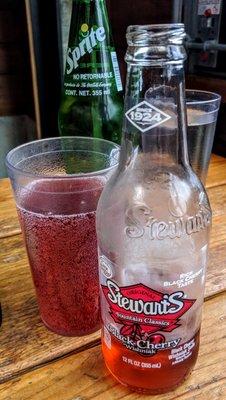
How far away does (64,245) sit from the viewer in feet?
1.23

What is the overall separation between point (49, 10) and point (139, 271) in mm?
1544

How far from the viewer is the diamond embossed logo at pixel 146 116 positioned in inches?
12.2

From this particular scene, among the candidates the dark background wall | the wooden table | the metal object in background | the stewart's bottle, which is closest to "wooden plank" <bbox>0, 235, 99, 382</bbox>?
the wooden table

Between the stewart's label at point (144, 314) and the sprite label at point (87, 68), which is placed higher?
the sprite label at point (87, 68)

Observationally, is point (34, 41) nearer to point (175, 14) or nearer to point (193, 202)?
point (175, 14)

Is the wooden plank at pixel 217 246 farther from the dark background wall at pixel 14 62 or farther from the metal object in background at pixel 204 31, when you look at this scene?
the dark background wall at pixel 14 62

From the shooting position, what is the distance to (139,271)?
323 mm

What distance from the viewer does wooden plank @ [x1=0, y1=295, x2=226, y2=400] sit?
34 centimetres

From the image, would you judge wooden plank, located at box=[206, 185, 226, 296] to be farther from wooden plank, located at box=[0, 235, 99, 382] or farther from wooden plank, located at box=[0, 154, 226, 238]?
wooden plank, located at box=[0, 235, 99, 382]

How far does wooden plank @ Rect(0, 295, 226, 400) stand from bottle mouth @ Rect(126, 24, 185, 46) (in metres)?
0.27

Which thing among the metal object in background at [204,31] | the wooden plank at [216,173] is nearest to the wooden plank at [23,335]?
the wooden plank at [216,173]

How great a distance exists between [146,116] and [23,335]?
0.25 m

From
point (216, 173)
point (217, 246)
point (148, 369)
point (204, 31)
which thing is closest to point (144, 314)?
point (148, 369)

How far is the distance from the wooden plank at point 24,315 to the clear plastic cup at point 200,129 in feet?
0.36
